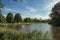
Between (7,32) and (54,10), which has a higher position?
(54,10)

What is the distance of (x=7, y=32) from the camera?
8.45 m

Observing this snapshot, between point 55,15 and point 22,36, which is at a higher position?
point 55,15

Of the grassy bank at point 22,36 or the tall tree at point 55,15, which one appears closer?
the grassy bank at point 22,36

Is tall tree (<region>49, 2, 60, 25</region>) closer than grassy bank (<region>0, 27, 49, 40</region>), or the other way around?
grassy bank (<region>0, 27, 49, 40</region>)

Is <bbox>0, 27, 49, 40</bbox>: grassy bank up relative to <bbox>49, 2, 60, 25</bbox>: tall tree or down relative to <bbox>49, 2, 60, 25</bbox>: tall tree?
down

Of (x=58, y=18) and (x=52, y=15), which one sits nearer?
(x=58, y=18)

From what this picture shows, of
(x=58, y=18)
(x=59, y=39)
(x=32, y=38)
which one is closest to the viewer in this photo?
(x=32, y=38)

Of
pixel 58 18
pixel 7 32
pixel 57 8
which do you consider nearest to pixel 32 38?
pixel 7 32

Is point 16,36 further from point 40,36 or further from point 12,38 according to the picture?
point 40,36

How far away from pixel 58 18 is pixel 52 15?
5.24 meters

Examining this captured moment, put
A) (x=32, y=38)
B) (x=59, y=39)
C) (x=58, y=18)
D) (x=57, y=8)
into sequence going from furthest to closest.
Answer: (x=57, y=8) → (x=58, y=18) → (x=59, y=39) → (x=32, y=38)

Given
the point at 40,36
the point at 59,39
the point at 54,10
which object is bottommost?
the point at 59,39

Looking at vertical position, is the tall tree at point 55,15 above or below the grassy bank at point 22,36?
above

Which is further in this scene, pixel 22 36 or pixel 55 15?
pixel 55 15
